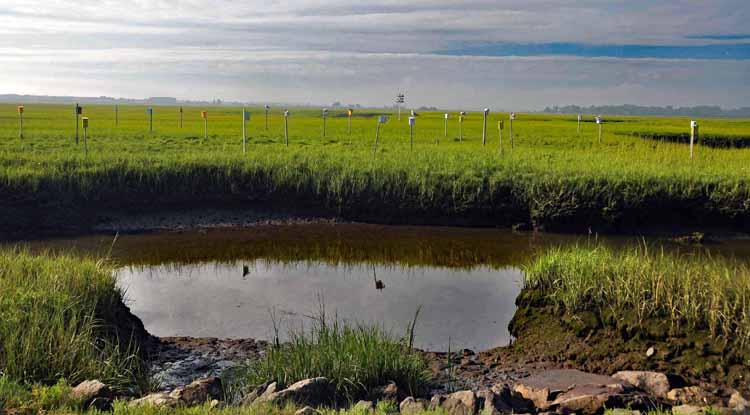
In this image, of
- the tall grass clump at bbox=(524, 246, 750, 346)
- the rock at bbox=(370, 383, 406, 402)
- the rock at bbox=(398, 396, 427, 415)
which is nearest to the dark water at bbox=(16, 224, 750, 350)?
the tall grass clump at bbox=(524, 246, 750, 346)

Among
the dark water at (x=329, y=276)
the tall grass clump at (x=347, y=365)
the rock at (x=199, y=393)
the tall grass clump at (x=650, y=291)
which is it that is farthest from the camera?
the dark water at (x=329, y=276)

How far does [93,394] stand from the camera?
227 inches

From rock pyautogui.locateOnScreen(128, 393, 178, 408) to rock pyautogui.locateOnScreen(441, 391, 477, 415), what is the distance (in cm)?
221

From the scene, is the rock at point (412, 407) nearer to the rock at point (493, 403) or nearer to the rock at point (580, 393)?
the rock at point (493, 403)

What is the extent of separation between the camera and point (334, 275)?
509 inches

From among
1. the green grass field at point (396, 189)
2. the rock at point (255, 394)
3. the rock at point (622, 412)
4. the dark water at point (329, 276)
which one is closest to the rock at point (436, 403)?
the rock at point (622, 412)

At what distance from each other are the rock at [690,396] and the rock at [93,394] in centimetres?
512

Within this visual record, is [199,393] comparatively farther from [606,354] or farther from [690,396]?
[606,354]

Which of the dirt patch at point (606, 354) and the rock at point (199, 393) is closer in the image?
the rock at point (199, 393)

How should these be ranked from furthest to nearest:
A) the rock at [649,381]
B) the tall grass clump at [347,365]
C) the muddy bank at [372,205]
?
the muddy bank at [372,205], the rock at [649,381], the tall grass clump at [347,365]

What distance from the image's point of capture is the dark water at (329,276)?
32.9ft

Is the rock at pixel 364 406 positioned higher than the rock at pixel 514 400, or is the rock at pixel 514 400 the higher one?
the rock at pixel 364 406

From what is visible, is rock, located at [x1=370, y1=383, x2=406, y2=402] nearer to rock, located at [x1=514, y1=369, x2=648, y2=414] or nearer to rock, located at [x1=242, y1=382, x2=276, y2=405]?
rock, located at [x1=242, y1=382, x2=276, y2=405]

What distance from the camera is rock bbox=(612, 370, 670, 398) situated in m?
6.91
